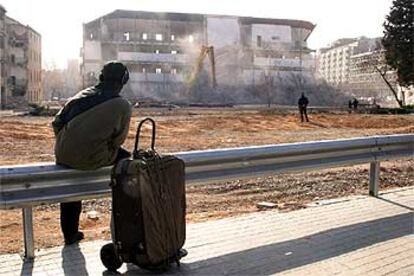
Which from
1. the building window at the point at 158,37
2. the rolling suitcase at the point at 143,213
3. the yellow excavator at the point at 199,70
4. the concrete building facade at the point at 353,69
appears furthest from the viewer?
the concrete building facade at the point at 353,69

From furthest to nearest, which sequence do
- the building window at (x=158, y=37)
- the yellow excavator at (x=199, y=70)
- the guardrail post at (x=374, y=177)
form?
the building window at (x=158, y=37) → the yellow excavator at (x=199, y=70) → the guardrail post at (x=374, y=177)

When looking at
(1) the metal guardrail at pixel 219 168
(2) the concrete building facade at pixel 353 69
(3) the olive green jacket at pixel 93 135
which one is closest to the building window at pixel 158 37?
(2) the concrete building facade at pixel 353 69

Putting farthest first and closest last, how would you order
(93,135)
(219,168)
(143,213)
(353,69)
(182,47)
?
(353,69)
(182,47)
(219,168)
(93,135)
(143,213)

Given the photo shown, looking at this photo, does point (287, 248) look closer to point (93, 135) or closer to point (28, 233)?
point (93, 135)

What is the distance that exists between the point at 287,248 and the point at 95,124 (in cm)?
214

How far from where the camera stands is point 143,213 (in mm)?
4215

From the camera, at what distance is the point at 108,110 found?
187 inches

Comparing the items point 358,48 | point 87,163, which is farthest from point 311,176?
point 358,48

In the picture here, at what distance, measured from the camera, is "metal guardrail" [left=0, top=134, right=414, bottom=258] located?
15.1 ft

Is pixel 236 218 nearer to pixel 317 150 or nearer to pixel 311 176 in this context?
pixel 317 150

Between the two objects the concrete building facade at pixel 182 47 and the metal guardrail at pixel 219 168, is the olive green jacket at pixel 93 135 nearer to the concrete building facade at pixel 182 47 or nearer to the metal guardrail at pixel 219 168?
the metal guardrail at pixel 219 168

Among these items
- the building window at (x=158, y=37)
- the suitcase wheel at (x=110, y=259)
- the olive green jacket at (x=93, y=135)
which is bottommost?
the suitcase wheel at (x=110, y=259)

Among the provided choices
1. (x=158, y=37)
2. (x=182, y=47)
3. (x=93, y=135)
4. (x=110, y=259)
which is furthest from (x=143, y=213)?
(x=158, y=37)

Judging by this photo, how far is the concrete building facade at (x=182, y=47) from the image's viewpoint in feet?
279
